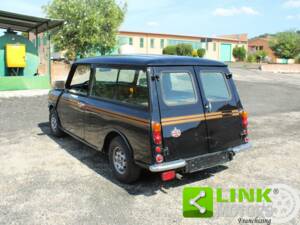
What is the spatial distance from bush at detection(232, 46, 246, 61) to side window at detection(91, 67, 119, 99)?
4973 cm

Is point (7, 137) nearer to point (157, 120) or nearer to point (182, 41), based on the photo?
point (157, 120)

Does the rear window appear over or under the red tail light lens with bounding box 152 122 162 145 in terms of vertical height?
over

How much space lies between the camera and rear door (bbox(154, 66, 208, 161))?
3.87m

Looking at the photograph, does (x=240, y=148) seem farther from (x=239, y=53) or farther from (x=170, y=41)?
(x=239, y=53)

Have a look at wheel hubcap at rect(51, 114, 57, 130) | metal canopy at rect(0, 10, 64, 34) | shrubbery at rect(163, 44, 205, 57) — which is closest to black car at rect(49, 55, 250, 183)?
wheel hubcap at rect(51, 114, 57, 130)

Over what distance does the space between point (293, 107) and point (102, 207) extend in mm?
10364

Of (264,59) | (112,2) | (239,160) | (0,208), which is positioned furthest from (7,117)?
(264,59)

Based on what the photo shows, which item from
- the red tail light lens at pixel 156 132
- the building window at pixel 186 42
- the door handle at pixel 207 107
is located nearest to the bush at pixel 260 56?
the building window at pixel 186 42

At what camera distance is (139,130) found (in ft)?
12.8

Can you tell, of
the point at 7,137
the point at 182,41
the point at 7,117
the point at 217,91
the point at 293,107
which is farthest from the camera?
the point at 182,41

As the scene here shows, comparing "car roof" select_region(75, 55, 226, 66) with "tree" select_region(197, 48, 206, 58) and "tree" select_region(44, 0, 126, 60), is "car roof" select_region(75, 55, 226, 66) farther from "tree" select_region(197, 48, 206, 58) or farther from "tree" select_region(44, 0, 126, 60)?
"tree" select_region(197, 48, 206, 58)

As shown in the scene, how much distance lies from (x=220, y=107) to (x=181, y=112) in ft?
2.49

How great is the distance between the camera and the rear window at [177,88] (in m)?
3.97

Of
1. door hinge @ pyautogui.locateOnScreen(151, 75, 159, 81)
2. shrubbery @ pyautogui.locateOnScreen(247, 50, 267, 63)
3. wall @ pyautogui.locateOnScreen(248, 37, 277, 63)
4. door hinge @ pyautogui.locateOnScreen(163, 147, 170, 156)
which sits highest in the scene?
wall @ pyautogui.locateOnScreen(248, 37, 277, 63)
